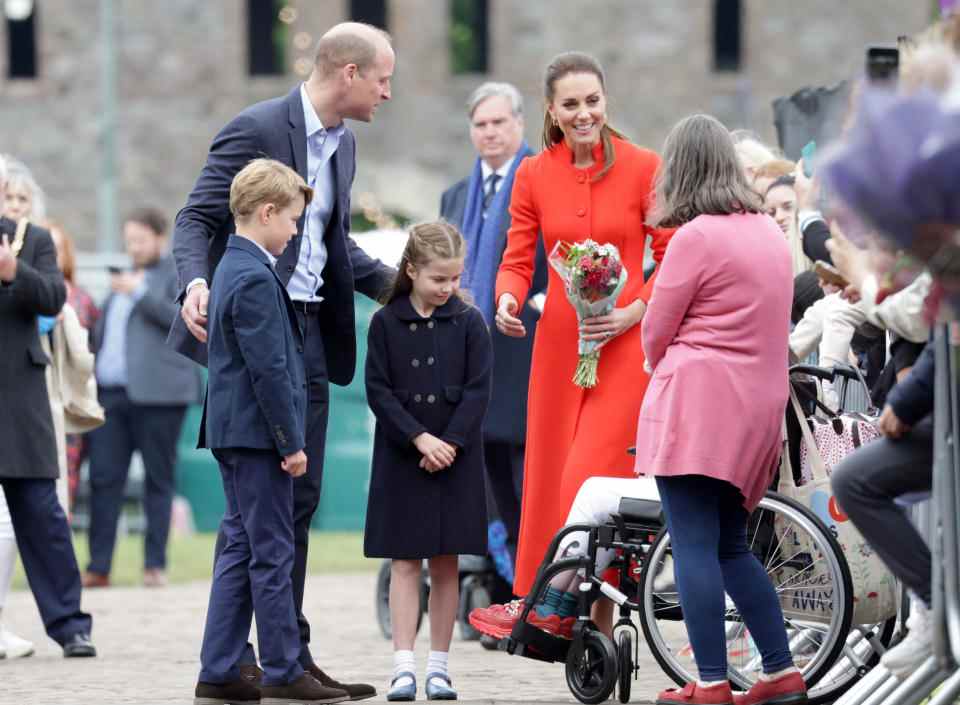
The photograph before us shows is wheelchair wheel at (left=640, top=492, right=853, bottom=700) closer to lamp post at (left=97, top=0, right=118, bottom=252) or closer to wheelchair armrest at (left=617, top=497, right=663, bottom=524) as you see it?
wheelchair armrest at (left=617, top=497, right=663, bottom=524)

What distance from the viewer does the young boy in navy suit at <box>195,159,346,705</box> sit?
20.7ft

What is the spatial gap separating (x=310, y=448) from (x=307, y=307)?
455mm

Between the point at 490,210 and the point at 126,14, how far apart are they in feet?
81.0

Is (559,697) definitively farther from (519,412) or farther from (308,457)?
(519,412)

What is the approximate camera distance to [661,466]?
20.2ft

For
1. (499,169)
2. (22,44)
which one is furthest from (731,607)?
(22,44)

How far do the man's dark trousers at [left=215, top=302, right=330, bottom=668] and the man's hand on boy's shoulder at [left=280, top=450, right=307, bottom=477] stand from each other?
46 cm

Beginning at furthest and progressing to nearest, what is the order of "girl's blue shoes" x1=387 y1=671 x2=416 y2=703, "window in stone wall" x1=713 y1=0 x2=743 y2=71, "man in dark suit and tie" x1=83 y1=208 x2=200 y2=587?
"window in stone wall" x1=713 y1=0 x2=743 y2=71, "man in dark suit and tie" x1=83 y1=208 x2=200 y2=587, "girl's blue shoes" x1=387 y1=671 x2=416 y2=703

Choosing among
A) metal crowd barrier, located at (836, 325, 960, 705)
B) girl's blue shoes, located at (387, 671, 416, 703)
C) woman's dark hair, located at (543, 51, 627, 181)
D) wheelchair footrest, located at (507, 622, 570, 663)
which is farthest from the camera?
woman's dark hair, located at (543, 51, 627, 181)

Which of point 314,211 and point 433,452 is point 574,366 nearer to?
point 433,452

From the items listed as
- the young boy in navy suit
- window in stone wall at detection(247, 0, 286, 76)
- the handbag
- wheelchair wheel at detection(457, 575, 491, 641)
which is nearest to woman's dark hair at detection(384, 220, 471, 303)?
the young boy in navy suit

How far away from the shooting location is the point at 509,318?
727 cm

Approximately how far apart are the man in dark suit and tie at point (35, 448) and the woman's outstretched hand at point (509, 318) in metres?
2.04

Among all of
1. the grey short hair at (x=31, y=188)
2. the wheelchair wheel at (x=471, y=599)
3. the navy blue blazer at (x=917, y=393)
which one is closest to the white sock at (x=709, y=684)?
the navy blue blazer at (x=917, y=393)
